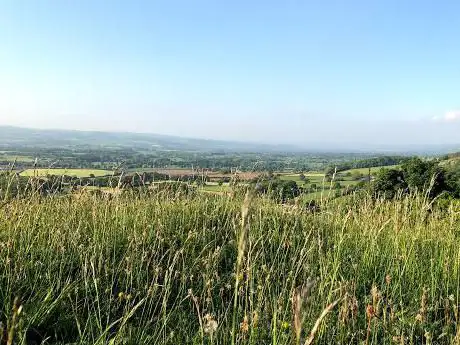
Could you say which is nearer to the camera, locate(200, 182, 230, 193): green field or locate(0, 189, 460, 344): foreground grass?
locate(0, 189, 460, 344): foreground grass

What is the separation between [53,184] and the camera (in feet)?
18.7

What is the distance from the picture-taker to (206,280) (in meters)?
3.27

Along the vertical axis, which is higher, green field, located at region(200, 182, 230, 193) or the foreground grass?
green field, located at region(200, 182, 230, 193)

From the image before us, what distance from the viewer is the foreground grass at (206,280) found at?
2.65m

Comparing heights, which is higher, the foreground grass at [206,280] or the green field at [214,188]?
the green field at [214,188]

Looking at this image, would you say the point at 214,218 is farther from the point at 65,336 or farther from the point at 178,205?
the point at 65,336

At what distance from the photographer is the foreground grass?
8.71 ft

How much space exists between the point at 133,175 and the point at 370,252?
386cm

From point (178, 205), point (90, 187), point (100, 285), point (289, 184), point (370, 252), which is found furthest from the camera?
point (289, 184)

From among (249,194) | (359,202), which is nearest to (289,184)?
(359,202)

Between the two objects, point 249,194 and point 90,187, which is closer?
point 249,194

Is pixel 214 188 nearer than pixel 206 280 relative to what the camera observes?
No

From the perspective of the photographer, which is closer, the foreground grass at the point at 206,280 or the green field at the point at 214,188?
the foreground grass at the point at 206,280

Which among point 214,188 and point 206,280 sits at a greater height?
point 214,188
